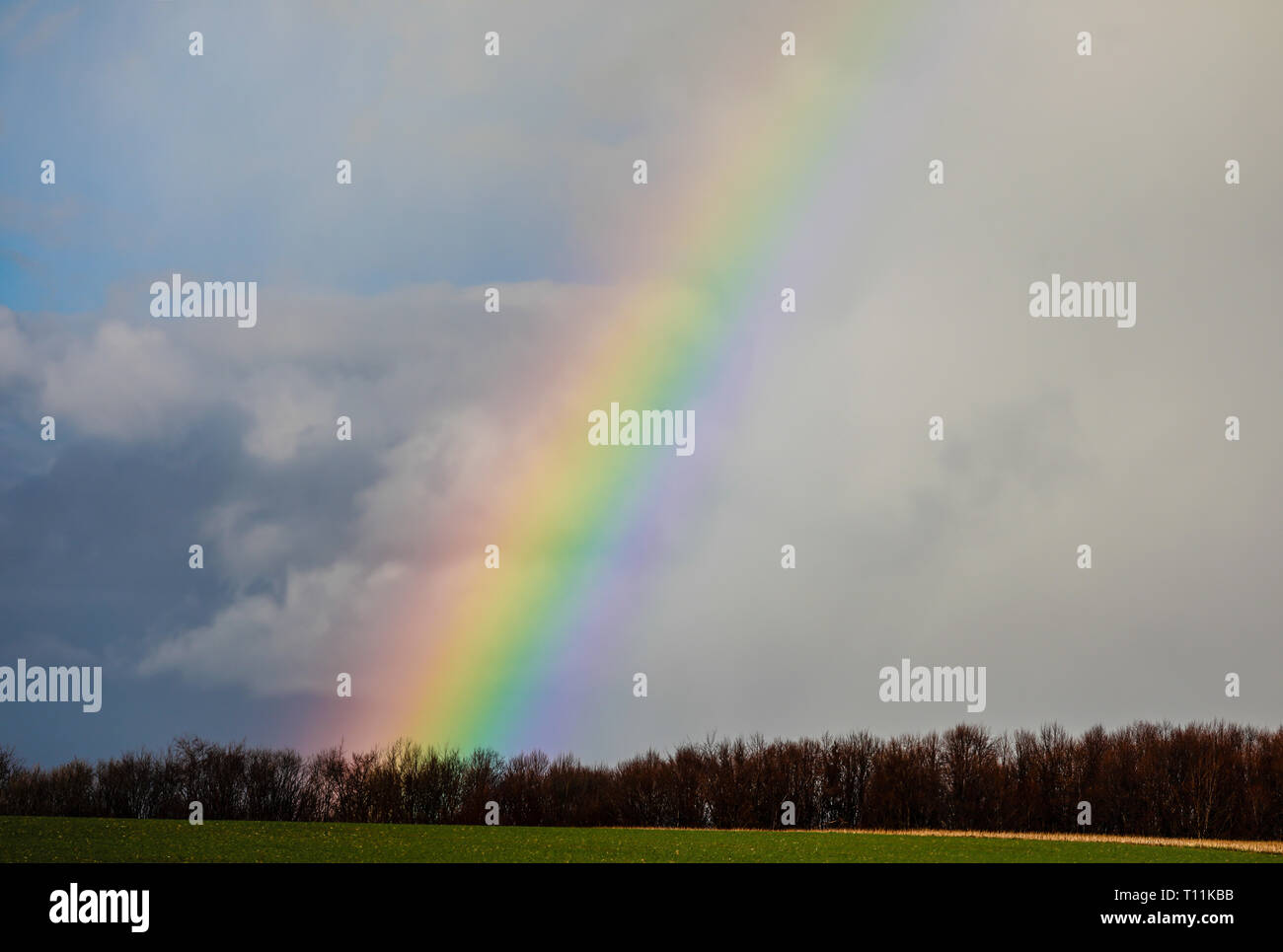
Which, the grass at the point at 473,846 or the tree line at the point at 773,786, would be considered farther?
the tree line at the point at 773,786

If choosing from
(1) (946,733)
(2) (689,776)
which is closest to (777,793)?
(2) (689,776)

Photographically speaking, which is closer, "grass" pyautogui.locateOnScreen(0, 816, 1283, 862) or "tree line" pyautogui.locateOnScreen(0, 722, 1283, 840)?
"grass" pyautogui.locateOnScreen(0, 816, 1283, 862)

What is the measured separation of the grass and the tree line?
3831cm

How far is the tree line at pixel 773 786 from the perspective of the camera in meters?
113

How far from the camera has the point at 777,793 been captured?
126 m

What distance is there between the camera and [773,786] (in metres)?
127

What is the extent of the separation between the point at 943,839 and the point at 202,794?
7645 centimetres

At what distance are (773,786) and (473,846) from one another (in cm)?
7039

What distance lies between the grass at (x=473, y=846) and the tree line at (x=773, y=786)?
38.3 m

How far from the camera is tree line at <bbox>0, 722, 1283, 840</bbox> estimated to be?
113 m
